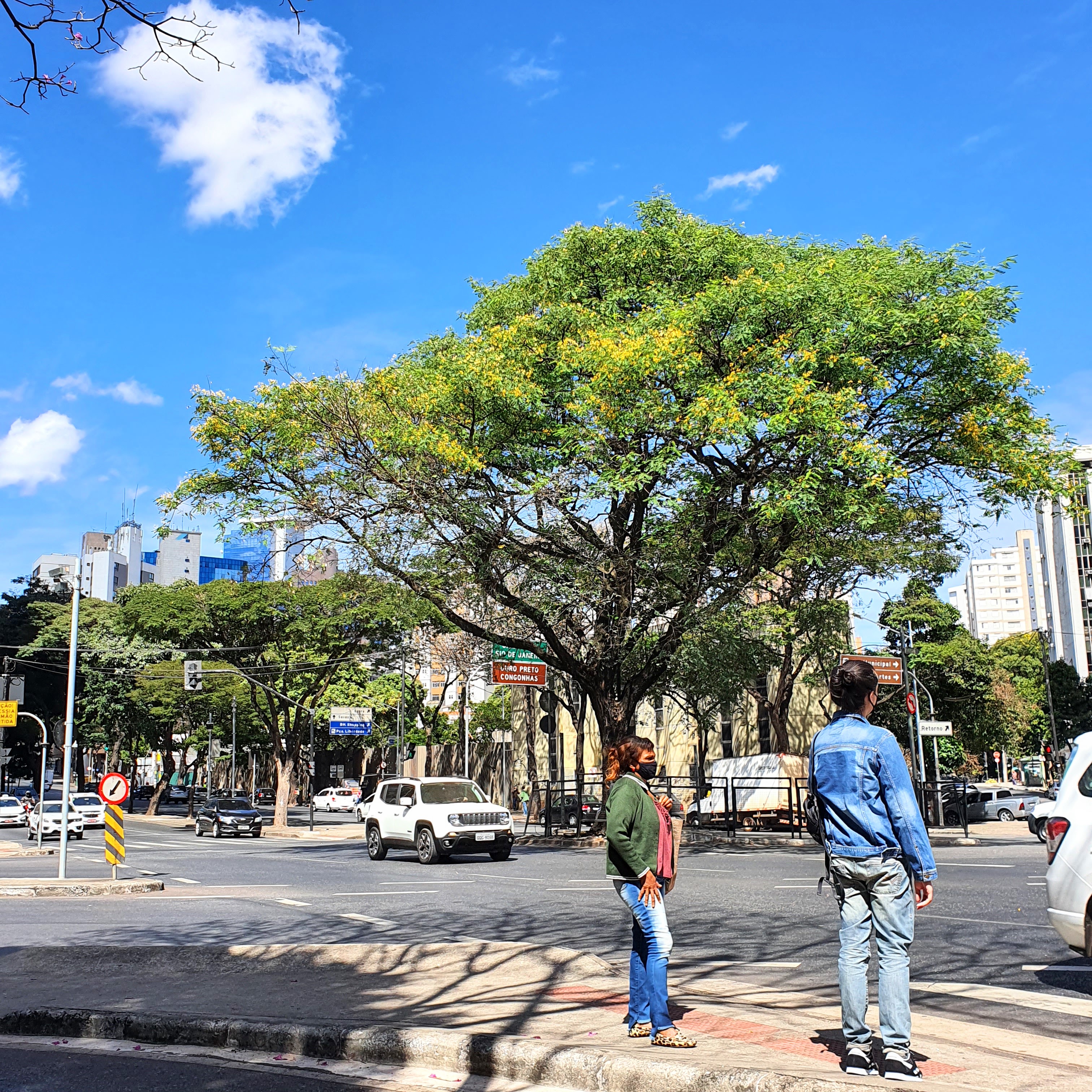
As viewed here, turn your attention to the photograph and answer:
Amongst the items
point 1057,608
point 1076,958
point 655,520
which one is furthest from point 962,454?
point 1057,608

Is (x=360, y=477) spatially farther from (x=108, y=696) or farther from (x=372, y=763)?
(x=372, y=763)

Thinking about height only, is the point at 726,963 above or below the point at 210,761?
below

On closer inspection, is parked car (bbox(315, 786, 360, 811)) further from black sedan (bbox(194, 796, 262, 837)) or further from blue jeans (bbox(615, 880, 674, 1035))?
blue jeans (bbox(615, 880, 674, 1035))

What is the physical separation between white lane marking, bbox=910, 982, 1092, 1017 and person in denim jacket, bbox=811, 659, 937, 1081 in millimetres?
2448

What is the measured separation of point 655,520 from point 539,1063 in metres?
21.2

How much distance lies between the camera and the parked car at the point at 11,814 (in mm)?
46625

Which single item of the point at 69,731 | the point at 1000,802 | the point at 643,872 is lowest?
the point at 1000,802

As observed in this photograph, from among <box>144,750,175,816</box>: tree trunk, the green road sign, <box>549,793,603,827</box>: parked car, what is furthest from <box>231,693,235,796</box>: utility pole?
the green road sign

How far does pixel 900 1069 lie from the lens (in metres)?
4.86

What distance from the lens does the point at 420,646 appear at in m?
51.8

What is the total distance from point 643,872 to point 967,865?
48.1 ft

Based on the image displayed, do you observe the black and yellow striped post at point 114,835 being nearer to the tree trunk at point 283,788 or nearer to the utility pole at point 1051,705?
the tree trunk at point 283,788

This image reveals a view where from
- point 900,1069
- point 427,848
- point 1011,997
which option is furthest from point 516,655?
point 900,1069

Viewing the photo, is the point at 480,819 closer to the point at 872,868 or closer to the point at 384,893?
the point at 384,893
